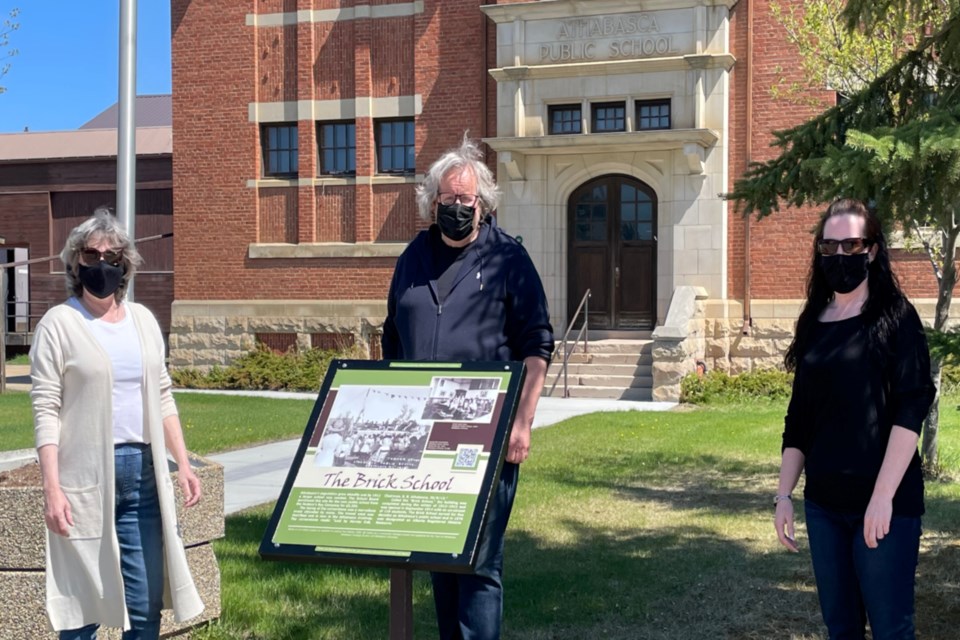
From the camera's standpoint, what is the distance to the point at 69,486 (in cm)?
408

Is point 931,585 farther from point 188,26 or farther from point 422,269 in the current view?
point 188,26

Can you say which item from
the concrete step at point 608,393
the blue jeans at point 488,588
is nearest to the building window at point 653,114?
the concrete step at point 608,393

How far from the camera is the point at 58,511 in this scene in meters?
4.00

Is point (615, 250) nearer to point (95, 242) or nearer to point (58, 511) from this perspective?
point (95, 242)

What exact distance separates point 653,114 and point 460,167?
52.9 ft

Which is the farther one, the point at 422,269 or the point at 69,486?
the point at 422,269

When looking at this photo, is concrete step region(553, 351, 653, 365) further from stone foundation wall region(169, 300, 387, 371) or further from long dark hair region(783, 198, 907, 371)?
long dark hair region(783, 198, 907, 371)

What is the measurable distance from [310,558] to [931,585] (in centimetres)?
428

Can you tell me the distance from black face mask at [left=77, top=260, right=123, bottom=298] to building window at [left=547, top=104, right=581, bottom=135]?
649 inches

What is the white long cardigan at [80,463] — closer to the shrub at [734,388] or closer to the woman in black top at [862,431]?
the woman in black top at [862,431]

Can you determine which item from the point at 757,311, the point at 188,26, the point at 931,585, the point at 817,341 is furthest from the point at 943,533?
the point at 188,26

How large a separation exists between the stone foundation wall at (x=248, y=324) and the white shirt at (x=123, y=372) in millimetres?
16958

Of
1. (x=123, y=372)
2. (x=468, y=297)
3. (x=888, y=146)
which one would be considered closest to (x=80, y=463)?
(x=123, y=372)

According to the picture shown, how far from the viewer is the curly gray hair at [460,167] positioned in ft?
14.0
